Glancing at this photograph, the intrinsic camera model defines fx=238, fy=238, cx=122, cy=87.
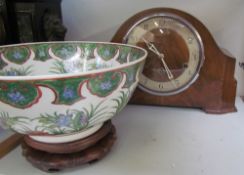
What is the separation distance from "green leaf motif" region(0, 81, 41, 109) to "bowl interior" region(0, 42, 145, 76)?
21 centimetres

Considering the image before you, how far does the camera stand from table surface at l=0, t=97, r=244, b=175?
34cm

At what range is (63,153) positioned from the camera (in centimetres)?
34

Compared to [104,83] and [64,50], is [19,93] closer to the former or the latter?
[104,83]

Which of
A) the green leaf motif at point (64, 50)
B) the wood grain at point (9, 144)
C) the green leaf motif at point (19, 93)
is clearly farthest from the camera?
the green leaf motif at point (64, 50)

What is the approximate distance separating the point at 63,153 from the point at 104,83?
0.42ft

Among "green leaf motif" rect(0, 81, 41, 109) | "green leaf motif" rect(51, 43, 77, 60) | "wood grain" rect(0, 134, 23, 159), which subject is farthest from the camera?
"green leaf motif" rect(51, 43, 77, 60)

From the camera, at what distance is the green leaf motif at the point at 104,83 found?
276 mm

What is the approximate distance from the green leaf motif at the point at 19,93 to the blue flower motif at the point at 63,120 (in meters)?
0.04

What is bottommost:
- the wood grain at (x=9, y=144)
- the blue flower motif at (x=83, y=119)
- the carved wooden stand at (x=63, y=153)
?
the wood grain at (x=9, y=144)

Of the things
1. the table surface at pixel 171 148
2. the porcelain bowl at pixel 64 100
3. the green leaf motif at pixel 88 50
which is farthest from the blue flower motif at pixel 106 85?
the green leaf motif at pixel 88 50

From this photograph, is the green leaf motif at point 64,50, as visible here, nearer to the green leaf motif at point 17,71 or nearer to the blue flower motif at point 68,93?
the green leaf motif at point 17,71

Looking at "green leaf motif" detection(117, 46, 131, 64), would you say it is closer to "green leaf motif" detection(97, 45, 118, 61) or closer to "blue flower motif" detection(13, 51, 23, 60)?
"green leaf motif" detection(97, 45, 118, 61)

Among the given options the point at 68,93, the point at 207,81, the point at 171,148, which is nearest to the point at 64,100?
the point at 68,93

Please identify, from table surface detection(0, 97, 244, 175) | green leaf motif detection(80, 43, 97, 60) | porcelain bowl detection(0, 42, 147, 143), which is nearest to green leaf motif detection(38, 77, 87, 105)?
porcelain bowl detection(0, 42, 147, 143)
